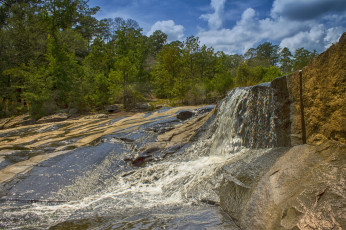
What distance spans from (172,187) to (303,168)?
7.77 feet

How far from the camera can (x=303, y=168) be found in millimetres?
2818

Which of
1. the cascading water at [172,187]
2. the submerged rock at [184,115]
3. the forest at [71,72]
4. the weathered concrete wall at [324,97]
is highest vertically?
the forest at [71,72]

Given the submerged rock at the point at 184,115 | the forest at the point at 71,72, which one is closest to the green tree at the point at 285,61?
the forest at the point at 71,72

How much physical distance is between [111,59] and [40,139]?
21340mm

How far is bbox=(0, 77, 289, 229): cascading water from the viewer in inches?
128

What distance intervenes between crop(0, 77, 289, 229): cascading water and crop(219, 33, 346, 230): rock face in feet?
0.94

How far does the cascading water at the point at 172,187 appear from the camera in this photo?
3.25 m

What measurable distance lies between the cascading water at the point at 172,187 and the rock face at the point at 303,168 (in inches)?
11.2

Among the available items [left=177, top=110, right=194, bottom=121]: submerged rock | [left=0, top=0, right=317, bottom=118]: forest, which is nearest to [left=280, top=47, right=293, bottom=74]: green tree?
[left=0, top=0, right=317, bottom=118]: forest

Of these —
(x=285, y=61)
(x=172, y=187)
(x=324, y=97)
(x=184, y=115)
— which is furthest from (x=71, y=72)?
(x=285, y=61)

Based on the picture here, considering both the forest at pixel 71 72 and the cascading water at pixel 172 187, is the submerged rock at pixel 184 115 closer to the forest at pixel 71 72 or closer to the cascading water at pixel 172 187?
the cascading water at pixel 172 187

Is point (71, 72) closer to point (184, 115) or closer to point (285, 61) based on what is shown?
point (184, 115)

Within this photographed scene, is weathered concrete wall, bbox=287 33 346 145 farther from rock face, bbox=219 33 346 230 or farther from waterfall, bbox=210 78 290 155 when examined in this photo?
waterfall, bbox=210 78 290 155

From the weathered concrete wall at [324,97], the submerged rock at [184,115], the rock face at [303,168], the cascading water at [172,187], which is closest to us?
the rock face at [303,168]
